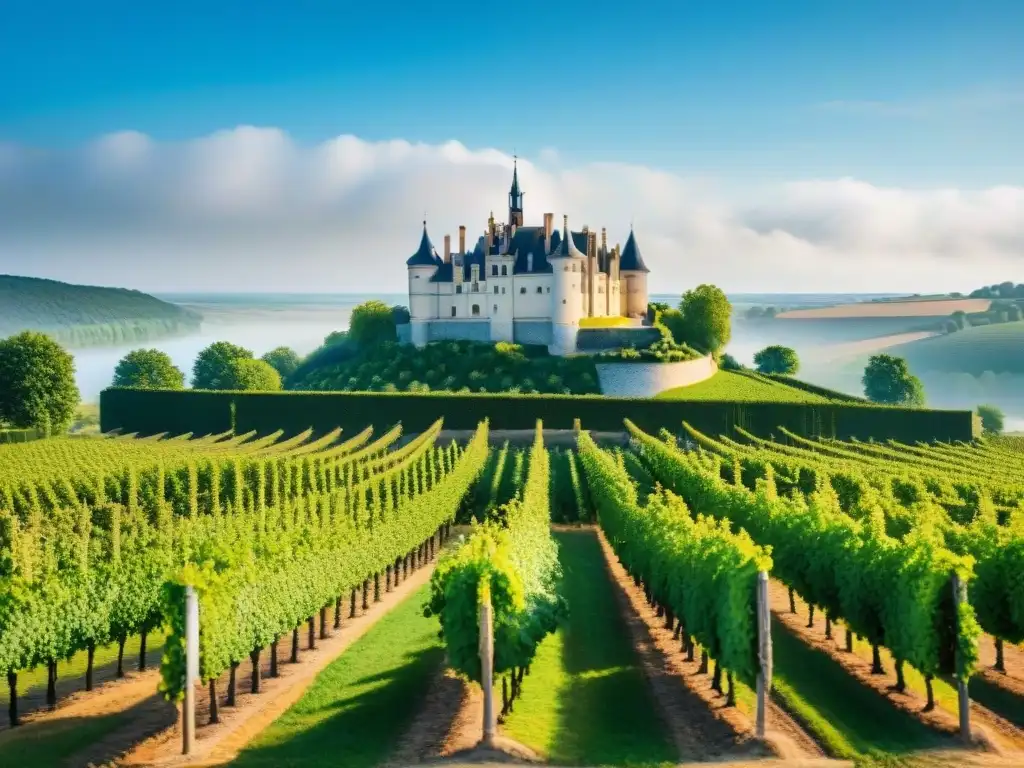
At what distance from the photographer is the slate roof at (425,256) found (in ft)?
281

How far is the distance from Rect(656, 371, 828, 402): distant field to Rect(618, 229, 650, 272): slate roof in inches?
509

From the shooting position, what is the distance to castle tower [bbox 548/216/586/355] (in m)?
79.0

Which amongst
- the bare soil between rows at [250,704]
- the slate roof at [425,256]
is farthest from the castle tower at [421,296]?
the bare soil between rows at [250,704]

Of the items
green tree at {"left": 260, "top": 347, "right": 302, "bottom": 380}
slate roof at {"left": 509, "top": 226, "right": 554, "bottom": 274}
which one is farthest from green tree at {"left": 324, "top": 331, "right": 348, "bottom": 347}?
slate roof at {"left": 509, "top": 226, "right": 554, "bottom": 274}

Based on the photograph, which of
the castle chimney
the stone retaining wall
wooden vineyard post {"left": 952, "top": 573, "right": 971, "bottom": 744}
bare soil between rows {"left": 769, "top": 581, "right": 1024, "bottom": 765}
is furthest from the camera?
the castle chimney

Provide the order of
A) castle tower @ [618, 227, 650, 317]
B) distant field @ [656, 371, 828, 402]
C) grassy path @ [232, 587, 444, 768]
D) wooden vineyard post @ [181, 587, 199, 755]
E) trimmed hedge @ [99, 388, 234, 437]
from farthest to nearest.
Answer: castle tower @ [618, 227, 650, 317]
distant field @ [656, 371, 828, 402]
trimmed hedge @ [99, 388, 234, 437]
wooden vineyard post @ [181, 587, 199, 755]
grassy path @ [232, 587, 444, 768]

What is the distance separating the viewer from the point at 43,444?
157ft

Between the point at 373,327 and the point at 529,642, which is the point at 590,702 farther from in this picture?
the point at 373,327

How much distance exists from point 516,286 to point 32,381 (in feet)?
119

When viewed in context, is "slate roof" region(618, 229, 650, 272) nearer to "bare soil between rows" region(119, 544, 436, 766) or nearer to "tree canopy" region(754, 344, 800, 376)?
"tree canopy" region(754, 344, 800, 376)

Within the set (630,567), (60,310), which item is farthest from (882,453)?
(60,310)

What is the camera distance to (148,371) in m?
83.5

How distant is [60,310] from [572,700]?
161501 millimetres

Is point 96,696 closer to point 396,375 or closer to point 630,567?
point 630,567
